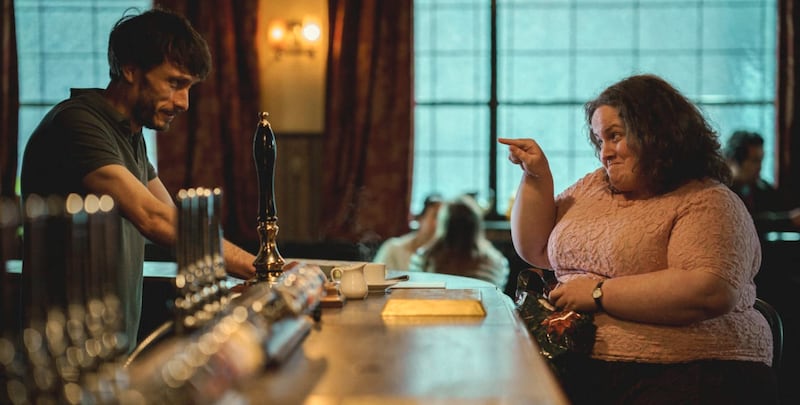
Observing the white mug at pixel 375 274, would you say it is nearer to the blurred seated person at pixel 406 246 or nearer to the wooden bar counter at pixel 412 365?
the wooden bar counter at pixel 412 365

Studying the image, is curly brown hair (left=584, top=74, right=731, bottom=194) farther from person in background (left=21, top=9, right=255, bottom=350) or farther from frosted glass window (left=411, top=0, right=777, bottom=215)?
frosted glass window (left=411, top=0, right=777, bottom=215)

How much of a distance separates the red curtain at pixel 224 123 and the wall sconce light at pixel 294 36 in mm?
173

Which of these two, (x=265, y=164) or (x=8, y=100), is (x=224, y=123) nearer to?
(x=8, y=100)

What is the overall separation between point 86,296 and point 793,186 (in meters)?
6.82

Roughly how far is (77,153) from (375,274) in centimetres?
88

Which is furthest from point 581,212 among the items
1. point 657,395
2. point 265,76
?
point 265,76

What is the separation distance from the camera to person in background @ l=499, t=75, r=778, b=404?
2.39 meters

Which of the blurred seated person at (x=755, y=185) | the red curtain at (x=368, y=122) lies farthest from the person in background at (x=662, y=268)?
the red curtain at (x=368, y=122)

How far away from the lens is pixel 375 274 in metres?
2.67

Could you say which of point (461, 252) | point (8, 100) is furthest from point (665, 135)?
point (8, 100)

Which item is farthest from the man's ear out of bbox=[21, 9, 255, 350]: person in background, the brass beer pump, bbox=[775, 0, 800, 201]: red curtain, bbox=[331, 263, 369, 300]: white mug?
bbox=[775, 0, 800, 201]: red curtain

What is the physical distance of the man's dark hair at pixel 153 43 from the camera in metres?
2.68

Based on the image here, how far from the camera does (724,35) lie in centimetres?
755

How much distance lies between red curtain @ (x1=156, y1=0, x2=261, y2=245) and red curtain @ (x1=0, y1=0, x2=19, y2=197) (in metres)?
1.16
